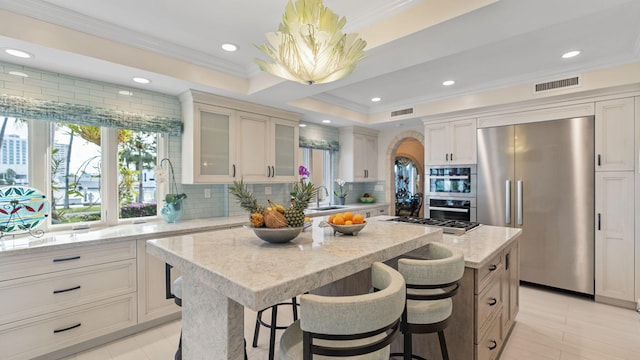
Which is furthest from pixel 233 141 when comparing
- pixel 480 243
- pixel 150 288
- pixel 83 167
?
pixel 480 243

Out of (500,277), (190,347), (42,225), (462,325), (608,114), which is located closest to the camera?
(190,347)

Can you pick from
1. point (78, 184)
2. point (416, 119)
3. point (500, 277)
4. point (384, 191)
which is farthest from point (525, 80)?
point (78, 184)

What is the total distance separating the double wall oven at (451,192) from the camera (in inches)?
171

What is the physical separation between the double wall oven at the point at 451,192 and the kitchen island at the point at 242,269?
120 inches

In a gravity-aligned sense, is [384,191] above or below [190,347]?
above

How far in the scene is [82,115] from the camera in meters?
2.88

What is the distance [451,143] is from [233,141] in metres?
3.23

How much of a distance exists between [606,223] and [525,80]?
1903 millimetres

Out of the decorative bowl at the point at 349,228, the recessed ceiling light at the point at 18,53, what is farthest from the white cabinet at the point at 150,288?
the decorative bowl at the point at 349,228

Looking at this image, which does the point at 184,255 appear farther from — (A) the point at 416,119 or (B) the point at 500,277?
(A) the point at 416,119

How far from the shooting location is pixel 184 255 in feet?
4.07

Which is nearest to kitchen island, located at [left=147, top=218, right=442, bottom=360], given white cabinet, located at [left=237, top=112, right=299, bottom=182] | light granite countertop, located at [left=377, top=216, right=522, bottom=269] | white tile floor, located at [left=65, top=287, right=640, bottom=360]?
light granite countertop, located at [left=377, top=216, right=522, bottom=269]

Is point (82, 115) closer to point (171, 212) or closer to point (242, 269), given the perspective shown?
point (171, 212)

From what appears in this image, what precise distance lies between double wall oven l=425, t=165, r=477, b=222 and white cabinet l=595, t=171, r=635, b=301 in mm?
1345
